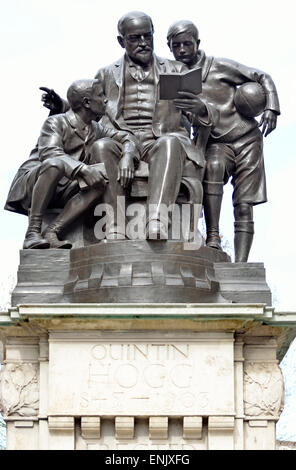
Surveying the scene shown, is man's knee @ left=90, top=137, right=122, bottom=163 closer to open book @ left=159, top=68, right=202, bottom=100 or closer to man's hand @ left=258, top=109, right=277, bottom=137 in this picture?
open book @ left=159, top=68, right=202, bottom=100

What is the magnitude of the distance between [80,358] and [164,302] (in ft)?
3.28

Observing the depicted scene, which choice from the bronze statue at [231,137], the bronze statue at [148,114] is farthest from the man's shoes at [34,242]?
the bronze statue at [231,137]

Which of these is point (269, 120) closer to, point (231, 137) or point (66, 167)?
point (231, 137)

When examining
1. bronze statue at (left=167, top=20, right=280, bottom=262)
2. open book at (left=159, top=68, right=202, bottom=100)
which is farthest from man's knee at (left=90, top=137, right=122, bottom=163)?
bronze statue at (left=167, top=20, right=280, bottom=262)

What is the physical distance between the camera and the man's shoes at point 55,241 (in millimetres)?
16000

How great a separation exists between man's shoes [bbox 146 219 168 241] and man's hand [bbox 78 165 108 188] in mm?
832

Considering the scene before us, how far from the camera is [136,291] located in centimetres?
1506

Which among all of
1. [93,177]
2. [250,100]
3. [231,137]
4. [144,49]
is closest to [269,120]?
[250,100]

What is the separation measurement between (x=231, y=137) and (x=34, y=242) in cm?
277

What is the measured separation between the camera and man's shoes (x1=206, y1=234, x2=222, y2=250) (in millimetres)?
16391

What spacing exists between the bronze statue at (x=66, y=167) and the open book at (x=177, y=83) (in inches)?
24.7

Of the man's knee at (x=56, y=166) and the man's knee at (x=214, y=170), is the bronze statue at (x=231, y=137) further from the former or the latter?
the man's knee at (x=56, y=166)

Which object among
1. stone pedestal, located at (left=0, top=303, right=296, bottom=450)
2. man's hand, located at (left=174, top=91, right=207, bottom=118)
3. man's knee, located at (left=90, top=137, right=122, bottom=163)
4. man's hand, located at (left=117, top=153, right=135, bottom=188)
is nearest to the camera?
stone pedestal, located at (left=0, top=303, right=296, bottom=450)
